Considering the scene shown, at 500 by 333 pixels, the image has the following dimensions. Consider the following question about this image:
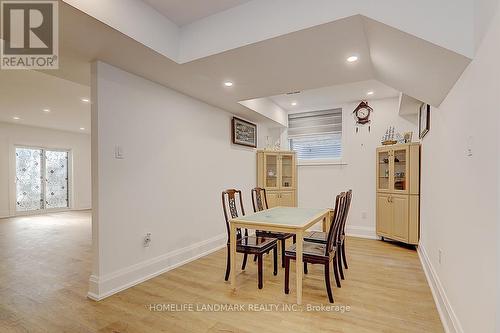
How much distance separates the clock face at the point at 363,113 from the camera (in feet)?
16.0

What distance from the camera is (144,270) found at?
113 inches

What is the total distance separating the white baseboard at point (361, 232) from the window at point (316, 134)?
1.44m

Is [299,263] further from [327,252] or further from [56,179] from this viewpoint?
[56,179]

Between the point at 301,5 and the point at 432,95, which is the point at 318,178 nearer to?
the point at 432,95

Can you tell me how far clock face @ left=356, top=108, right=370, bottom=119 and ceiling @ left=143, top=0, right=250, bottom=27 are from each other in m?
3.52

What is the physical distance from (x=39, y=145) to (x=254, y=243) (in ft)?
26.8

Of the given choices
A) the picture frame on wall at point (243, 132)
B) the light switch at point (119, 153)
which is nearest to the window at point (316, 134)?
the picture frame on wall at point (243, 132)

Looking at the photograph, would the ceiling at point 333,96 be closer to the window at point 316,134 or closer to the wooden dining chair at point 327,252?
the window at point 316,134

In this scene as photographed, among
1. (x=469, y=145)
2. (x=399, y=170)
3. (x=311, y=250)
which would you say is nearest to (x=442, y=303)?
(x=311, y=250)

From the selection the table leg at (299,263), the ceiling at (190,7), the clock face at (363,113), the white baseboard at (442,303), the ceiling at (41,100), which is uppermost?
the ceiling at (190,7)

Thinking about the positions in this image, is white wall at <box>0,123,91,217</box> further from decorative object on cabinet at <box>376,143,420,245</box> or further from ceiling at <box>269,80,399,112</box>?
decorative object on cabinet at <box>376,143,420,245</box>

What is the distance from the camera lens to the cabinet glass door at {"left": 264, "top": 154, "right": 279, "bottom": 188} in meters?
5.32

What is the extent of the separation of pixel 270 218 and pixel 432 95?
6.53 feet

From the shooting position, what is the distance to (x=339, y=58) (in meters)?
2.49
